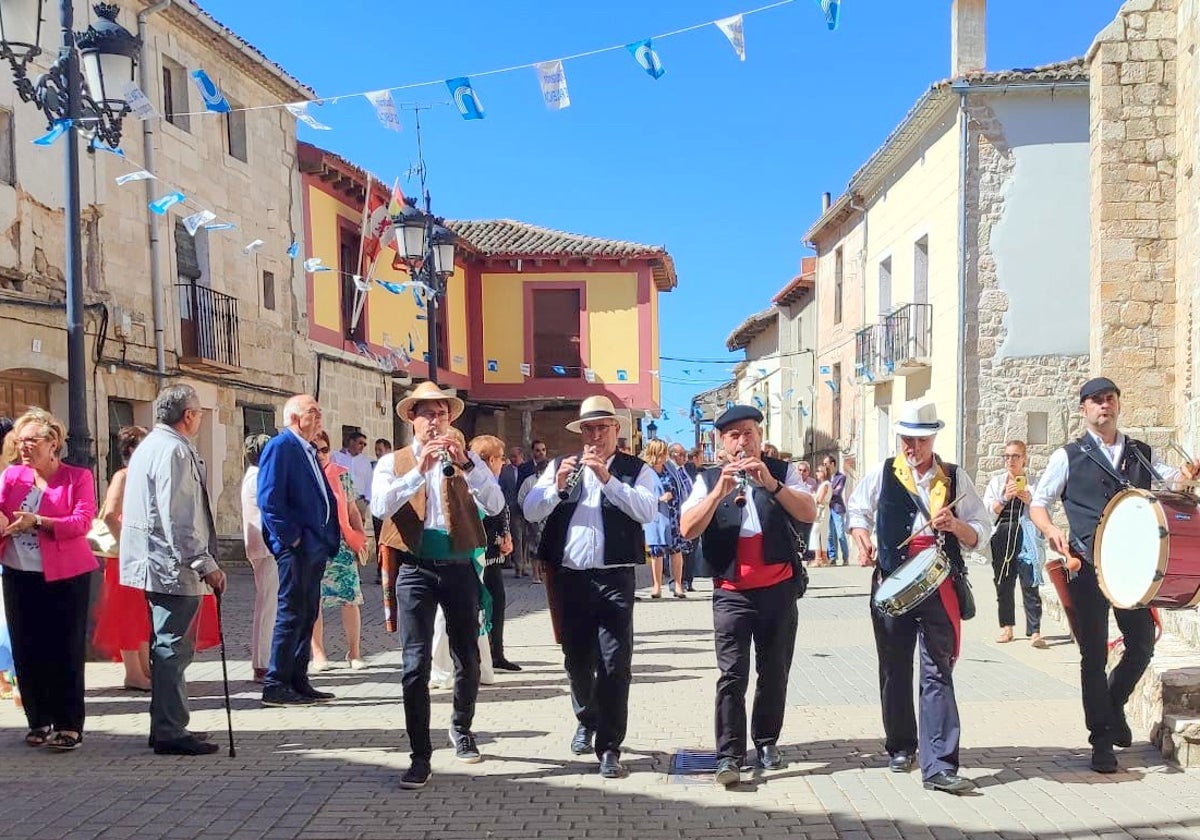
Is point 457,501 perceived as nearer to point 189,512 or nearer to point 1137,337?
point 189,512

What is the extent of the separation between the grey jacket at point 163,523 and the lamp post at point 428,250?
6707 mm

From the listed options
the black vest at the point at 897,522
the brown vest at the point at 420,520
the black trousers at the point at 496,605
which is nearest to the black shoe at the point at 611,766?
the brown vest at the point at 420,520

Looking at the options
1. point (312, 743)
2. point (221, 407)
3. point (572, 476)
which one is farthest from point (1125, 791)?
point (221, 407)

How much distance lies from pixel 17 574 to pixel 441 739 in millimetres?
2335

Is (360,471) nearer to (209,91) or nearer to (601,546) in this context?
(209,91)

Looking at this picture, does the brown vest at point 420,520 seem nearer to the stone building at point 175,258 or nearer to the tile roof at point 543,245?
the stone building at point 175,258

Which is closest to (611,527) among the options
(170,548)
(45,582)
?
(170,548)

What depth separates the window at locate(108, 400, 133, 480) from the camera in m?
13.1

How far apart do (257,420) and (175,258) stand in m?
3.07

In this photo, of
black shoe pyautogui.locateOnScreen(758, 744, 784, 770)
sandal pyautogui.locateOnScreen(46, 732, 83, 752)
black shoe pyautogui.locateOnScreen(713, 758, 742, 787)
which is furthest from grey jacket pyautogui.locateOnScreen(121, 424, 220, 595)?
black shoe pyautogui.locateOnScreen(758, 744, 784, 770)

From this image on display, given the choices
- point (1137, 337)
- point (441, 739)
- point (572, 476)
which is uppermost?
point (1137, 337)

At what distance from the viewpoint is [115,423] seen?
13273mm

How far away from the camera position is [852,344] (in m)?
25.2

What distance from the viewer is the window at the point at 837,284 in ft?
88.4
